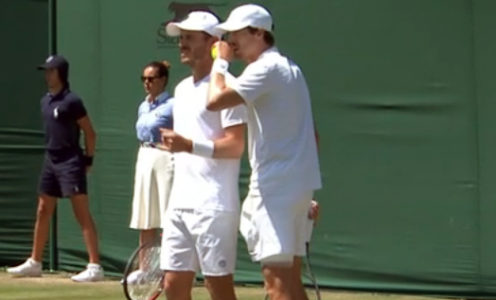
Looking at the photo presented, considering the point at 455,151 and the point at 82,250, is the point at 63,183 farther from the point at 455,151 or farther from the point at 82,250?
the point at 455,151

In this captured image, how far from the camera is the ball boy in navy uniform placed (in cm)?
1074

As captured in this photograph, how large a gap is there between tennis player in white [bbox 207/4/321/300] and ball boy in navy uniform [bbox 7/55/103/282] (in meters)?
4.99

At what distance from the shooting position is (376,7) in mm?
9727

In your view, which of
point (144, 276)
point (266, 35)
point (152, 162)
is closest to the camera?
point (266, 35)

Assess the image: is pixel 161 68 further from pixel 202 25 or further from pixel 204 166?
pixel 204 166

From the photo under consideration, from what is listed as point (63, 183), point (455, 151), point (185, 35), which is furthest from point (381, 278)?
point (185, 35)

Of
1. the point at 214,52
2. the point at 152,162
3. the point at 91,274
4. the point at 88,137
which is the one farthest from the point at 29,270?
the point at 214,52

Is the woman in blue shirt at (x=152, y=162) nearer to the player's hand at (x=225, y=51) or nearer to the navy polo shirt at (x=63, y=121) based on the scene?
the navy polo shirt at (x=63, y=121)

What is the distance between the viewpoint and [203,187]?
6141mm

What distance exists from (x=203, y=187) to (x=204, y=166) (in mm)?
101

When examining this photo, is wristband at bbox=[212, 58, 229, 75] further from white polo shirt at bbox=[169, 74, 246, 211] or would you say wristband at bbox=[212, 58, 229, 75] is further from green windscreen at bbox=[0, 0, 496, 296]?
green windscreen at bbox=[0, 0, 496, 296]

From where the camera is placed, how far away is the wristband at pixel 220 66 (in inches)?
230

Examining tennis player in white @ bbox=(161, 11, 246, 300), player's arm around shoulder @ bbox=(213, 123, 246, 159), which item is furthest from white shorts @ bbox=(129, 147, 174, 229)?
player's arm around shoulder @ bbox=(213, 123, 246, 159)

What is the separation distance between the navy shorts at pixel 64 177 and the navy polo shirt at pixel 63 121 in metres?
0.06
